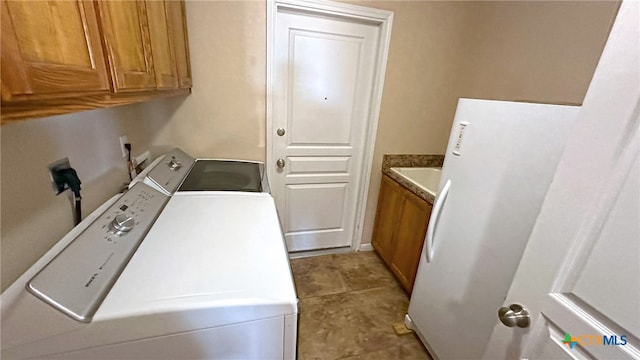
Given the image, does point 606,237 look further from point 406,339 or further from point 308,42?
point 308,42

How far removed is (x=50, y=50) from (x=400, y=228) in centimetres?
204

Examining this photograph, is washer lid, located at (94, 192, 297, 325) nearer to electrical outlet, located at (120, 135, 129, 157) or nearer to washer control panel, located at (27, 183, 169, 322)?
washer control panel, located at (27, 183, 169, 322)

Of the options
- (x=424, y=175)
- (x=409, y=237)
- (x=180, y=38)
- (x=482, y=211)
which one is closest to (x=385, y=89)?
(x=424, y=175)

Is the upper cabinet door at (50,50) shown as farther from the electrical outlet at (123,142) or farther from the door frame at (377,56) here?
the door frame at (377,56)

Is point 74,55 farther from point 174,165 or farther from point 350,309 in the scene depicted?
point 350,309

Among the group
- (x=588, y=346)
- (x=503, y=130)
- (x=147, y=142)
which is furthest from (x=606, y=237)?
(x=147, y=142)

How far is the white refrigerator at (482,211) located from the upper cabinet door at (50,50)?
134 cm

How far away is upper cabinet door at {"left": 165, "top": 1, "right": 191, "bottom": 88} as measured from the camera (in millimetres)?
1263

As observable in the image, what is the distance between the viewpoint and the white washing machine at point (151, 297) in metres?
0.56

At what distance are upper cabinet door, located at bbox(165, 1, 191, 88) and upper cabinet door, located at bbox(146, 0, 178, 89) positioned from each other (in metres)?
0.06

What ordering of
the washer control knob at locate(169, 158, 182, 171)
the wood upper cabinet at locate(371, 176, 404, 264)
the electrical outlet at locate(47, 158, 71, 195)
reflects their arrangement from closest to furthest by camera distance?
the electrical outlet at locate(47, 158, 71, 195)
the washer control knob at locate(169, 158, 182, 171)
the wood upper cabinet at locate(371, 176, 404, 264)

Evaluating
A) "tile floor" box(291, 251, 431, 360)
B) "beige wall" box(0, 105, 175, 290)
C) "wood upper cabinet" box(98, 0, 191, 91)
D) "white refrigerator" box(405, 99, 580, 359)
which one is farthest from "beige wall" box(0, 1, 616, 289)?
"white refrigerator" box(405, 99, 580, 359)

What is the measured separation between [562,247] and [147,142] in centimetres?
209

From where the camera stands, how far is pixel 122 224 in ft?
2.78
